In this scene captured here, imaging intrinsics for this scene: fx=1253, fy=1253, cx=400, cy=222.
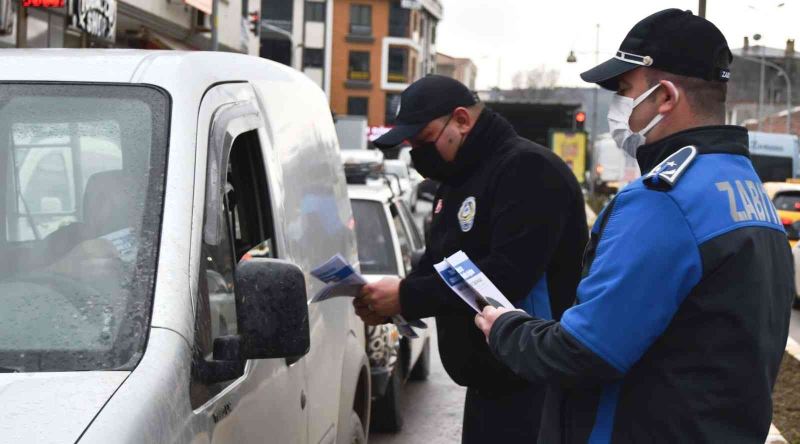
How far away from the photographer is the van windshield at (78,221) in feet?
9.36

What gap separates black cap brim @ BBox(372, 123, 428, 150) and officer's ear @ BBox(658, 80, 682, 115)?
5.41 ft

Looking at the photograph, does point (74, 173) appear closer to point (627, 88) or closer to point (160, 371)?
point (160, 371)

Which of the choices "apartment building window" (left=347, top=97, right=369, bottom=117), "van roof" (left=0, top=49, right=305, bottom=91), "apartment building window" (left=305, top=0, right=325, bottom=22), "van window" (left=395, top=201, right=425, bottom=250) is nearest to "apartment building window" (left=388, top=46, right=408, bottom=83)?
"apartment building window" (left=347, top=97, right=369, bottom=117)

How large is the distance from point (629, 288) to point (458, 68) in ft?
502

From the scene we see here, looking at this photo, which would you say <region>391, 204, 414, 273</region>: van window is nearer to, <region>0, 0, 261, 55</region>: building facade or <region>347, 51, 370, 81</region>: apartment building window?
<region>0, 0, 261, 55</region>: building facade

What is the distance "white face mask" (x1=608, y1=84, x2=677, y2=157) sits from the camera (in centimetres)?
297

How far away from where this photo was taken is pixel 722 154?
9.46 feet

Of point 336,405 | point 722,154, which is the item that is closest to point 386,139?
point 336,405

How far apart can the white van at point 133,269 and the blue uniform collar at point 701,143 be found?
2.91ft

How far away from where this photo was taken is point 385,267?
884 cm

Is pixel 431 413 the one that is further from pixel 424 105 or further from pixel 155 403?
pixel 155 403

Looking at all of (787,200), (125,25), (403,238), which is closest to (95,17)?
(125,25)

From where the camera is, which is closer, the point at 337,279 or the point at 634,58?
the point at 634,58

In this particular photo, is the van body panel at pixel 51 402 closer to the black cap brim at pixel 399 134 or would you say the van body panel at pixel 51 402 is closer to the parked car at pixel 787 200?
the black cap brim at pixel 399 134
